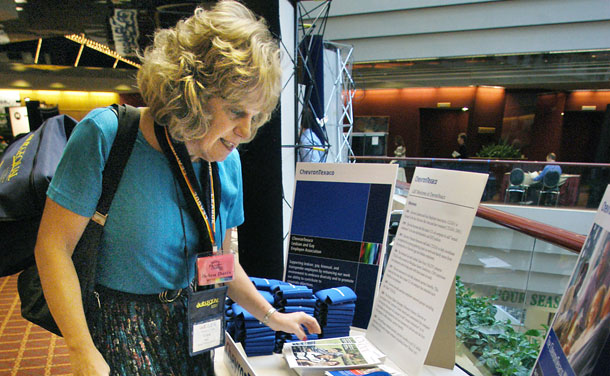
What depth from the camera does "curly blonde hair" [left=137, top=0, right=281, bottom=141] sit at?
2.80 ft

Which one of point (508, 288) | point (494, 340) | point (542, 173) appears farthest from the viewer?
point (542, 173)

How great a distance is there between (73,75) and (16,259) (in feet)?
35.3

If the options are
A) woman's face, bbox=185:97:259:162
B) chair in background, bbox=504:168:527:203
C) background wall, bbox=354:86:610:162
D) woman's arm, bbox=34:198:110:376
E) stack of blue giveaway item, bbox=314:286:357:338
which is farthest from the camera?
background wall, bbox=354:86:610:162

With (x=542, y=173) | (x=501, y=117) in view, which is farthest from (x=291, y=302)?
(x=501, y=117)

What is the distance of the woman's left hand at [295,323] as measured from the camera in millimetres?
1125

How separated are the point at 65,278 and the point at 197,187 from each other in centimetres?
35

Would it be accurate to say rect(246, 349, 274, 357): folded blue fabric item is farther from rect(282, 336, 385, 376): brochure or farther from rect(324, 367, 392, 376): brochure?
rect(324, 367, 392, 376): brochure

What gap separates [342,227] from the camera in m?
1.39

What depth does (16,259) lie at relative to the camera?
1114mm

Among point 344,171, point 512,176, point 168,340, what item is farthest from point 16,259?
point 512,176

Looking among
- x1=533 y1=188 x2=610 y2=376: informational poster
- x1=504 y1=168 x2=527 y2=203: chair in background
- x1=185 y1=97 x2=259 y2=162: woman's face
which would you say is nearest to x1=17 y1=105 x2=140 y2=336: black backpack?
x1=185 y1=97 x2=259 y2=162: woman's face

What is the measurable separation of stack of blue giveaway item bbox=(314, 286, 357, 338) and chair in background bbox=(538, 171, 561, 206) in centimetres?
704

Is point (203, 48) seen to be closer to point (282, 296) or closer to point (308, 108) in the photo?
point (282, 296)

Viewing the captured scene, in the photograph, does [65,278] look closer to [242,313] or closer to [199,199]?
[199,199]
